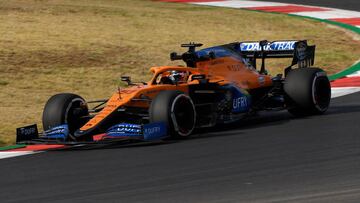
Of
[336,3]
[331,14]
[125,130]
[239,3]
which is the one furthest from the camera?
[239,3]

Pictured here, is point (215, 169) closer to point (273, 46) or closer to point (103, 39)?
point (273, 46)

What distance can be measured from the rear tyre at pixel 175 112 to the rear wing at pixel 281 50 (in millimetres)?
2211

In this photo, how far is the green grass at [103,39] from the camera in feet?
59.8

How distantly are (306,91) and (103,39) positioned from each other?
32.5ft

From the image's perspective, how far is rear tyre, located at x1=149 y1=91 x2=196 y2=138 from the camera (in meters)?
11.8

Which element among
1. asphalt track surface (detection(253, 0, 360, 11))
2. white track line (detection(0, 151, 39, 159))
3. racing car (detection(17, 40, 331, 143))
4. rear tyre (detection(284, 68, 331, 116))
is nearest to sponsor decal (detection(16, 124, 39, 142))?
racing car (detection(17, 40, 331, 143))

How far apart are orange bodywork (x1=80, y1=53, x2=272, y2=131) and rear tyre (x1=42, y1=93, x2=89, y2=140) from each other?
0.38 m

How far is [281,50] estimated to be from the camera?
14.2 m

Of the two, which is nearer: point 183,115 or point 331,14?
point 183,115

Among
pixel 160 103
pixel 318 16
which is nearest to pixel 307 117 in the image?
pixel 160 103

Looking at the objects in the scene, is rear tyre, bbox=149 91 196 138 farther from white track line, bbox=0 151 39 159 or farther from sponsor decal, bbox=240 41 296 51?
sponsor decal, bbox=240 41 296 51

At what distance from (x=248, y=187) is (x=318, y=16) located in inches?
647

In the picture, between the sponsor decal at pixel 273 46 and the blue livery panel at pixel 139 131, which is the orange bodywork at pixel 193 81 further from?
the sponsor decal at pixel 273 46

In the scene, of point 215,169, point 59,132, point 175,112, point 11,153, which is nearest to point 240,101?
point 175,112
